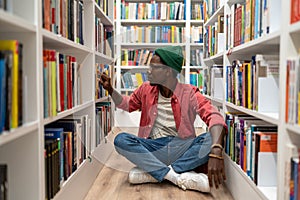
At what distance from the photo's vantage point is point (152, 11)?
4.77 meters

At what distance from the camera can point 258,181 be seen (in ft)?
5.60

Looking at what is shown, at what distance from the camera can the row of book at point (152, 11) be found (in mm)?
4766

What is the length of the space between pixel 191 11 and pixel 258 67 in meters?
3.17

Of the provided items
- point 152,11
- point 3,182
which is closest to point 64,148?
point 3,182

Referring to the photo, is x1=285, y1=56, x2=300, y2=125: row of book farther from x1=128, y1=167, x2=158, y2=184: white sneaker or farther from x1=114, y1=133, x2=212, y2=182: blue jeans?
x1=128, y1=167, x2=158, y2=184: white sneaker

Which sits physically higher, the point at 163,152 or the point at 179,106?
the point at 179,106

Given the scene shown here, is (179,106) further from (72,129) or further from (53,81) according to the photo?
(53,81)

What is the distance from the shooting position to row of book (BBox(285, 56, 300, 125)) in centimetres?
122

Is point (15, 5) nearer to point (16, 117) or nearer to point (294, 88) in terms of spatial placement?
point (16, 117)

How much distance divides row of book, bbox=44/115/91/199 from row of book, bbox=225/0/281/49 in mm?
1025

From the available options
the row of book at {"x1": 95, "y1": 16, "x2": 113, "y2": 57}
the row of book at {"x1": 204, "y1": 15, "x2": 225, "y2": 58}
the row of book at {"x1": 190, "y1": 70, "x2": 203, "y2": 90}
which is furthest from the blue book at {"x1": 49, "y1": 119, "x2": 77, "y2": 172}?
the row of book at {"x1": 190, "y1": 70, "x2": 203, "y2": 90}

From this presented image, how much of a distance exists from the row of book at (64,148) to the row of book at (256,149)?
0.89 meters

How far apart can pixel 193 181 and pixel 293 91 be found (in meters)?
1.19

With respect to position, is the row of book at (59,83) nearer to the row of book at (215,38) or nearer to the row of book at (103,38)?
the row of book at (103,38)
